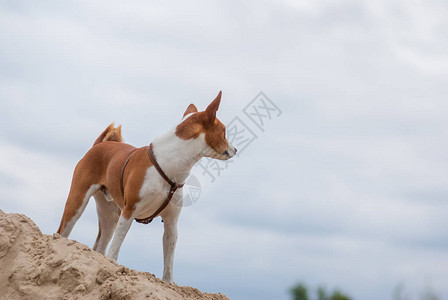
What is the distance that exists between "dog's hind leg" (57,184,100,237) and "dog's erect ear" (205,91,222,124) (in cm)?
191

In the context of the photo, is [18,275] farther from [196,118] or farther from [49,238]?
[196,118]

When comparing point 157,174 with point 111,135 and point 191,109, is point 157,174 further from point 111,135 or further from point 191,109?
point 111,135

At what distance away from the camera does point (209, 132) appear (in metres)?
6.71

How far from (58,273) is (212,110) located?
258 centimetres

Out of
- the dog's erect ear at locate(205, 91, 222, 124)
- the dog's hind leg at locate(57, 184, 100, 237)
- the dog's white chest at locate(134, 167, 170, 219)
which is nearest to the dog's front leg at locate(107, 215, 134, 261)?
the dog's white chest at locate(134, 167, 170, 219)

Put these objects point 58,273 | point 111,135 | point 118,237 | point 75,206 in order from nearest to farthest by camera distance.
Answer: point 58,273 < point 118,237 < point 75,206 < point 111,135

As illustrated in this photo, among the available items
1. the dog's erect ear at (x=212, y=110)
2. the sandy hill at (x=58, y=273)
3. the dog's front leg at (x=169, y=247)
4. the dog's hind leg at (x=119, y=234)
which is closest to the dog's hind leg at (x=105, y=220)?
the dog's front leg at (x=169, y=247)

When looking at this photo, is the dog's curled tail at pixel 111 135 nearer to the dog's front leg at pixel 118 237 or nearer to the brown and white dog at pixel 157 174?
the brown and white dog at pixel 157 174

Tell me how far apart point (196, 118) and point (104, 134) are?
7.47ft

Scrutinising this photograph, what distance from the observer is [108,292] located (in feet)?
17.2

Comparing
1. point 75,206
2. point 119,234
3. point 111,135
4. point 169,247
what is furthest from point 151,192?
point 111,135

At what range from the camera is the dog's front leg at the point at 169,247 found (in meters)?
6.99

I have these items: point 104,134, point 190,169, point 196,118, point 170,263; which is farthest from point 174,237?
point 104,134

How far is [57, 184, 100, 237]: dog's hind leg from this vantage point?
741cm
